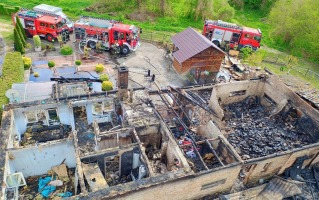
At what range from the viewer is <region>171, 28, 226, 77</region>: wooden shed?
29.5 metres

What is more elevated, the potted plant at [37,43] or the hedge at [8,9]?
the hedge at [8,9]

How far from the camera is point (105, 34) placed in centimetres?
3316

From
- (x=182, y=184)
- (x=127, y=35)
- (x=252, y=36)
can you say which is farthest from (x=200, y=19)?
(x=182, y=184)

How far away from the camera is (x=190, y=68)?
30734mm

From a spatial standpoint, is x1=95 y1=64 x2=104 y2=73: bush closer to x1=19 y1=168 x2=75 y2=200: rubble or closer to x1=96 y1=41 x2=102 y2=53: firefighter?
x1=96 y1=41 x2=102 y2=53: firefighter

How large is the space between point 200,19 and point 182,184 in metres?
36.2

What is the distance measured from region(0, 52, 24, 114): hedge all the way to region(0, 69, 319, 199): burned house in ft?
16.8

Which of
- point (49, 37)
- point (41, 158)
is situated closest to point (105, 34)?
point (49, 37)

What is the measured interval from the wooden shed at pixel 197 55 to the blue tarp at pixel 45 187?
59.1 ft

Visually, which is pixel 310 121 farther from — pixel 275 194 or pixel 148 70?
pixel 148 70

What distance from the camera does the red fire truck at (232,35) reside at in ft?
120

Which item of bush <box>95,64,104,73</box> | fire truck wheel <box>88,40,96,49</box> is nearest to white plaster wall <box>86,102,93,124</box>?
bush <box>95,64,104,73</box>

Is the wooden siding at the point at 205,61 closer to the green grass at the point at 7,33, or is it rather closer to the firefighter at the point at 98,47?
the firefighter at the point at 98,47

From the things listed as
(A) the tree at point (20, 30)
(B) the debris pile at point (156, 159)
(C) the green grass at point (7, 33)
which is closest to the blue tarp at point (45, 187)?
(B) the debris pile at point (156, 159)
